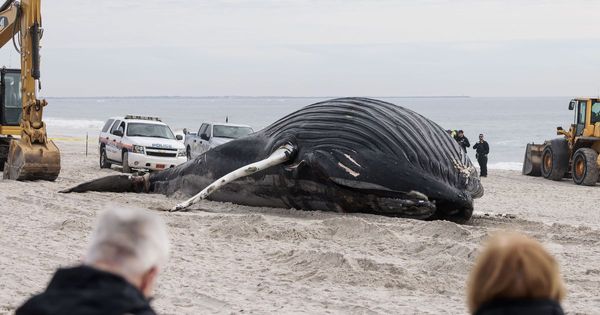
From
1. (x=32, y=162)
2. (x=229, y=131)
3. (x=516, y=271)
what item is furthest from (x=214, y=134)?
(x=516, y=271)

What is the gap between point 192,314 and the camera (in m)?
7.86

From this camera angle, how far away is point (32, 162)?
1941 cm

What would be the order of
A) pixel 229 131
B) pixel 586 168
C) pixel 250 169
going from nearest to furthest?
1. pixel 250 169
2. pixel 586 168
3. pixel 229 131

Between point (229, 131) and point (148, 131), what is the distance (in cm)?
257

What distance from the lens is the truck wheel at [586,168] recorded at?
2708 cm

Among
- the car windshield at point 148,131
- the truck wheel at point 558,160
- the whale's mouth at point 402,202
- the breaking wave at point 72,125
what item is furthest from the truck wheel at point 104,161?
the breaking wave at point 72,125

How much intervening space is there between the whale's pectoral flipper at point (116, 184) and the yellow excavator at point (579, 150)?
14.3 m

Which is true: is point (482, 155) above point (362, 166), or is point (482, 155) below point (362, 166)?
below

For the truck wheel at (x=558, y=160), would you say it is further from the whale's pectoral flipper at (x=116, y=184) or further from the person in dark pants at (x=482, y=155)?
the whale's pectoral flipper at (x=116, y=184)

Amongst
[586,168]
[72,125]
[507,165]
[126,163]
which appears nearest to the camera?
[126,163]

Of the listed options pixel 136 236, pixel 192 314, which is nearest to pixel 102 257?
pixel 136 236

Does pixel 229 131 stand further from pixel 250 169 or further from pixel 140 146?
pixel 250 169

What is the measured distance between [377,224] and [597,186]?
16403 mm

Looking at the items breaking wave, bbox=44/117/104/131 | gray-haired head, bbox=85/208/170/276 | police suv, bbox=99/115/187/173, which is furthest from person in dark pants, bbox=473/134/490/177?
breaking wave, bbox=44/117/104/131
